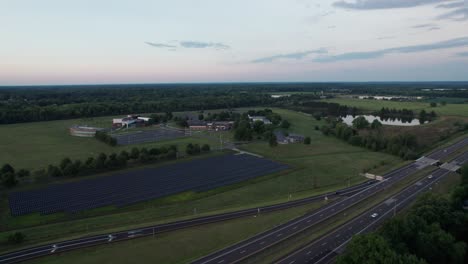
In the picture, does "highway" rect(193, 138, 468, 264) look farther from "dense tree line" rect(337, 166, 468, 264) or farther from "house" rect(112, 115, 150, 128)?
"house" rect(112, 115, 150, 128)

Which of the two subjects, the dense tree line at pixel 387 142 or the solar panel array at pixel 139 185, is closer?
the solar panel array at pixel 139 185

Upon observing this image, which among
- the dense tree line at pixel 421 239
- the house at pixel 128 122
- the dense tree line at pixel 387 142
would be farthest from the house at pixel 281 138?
the house at pixel 128 122

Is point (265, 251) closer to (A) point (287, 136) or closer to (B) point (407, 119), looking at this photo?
(A) point (287, 136)

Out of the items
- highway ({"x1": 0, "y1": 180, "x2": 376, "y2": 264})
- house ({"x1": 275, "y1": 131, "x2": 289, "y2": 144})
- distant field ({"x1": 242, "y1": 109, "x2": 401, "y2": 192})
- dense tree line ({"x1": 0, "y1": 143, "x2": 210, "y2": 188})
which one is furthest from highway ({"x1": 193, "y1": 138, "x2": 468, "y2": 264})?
dense tree line ({"x1": 0, "y1": 143, "x2": 210, "y2": 188})

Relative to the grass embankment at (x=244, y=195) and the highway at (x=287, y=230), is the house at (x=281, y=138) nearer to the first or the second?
the grass embankment at (x=244, y=195)

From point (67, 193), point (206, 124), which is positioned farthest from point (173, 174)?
point (206, 124)

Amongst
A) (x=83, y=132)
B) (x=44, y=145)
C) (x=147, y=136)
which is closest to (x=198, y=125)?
(x=147, y=136)
